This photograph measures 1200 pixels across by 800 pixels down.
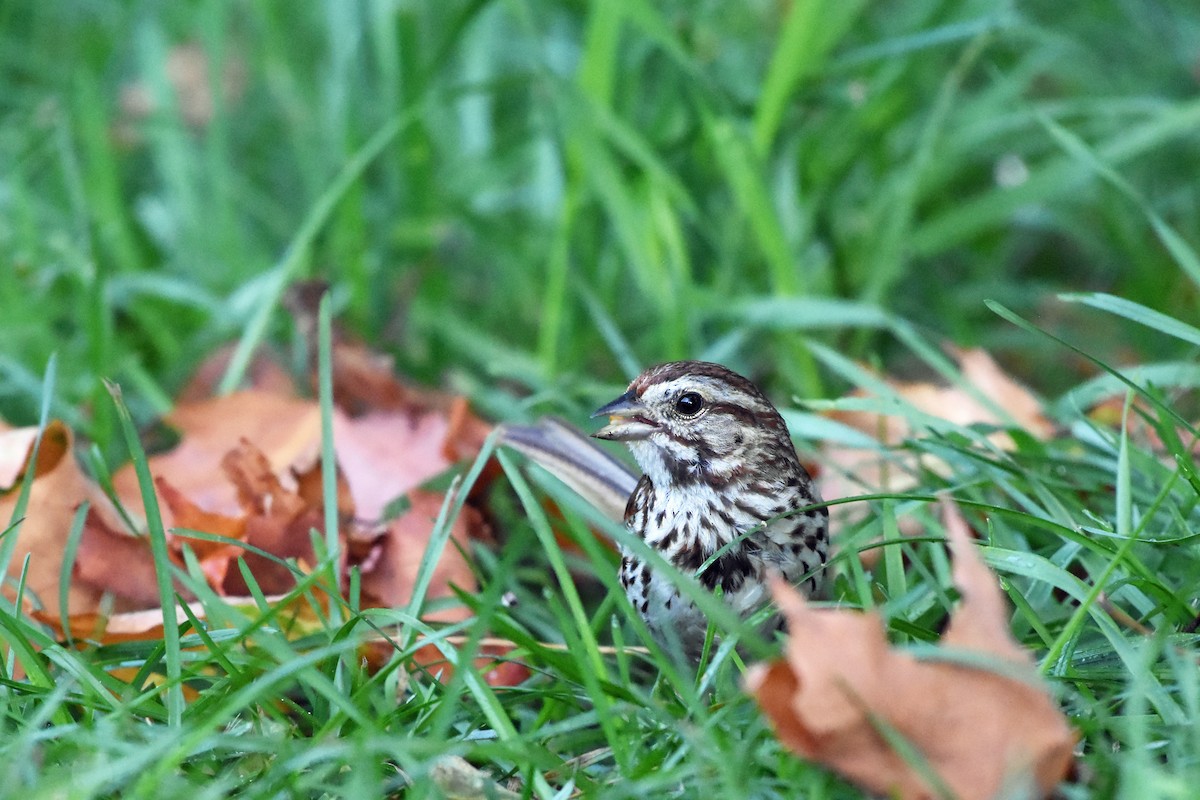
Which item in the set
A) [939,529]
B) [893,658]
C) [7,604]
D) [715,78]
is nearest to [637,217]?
[715,78]

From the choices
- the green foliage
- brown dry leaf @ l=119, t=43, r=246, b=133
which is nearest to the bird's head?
the green foliage

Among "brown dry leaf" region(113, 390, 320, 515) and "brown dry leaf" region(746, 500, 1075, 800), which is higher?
"brown dry leaf" region(746, 500, 1075, 800)

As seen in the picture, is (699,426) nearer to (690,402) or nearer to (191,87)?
(690,402)

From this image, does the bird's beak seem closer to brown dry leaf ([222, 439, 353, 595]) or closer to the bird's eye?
the bird's eye

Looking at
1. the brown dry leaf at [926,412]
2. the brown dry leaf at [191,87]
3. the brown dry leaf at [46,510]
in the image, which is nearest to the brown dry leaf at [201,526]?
the brown dry leaf at [46,510]

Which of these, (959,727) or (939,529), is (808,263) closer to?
(939,529)

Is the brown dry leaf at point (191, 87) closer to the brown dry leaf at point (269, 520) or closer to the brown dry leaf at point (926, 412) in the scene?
the brown dry leaf at point (269, 520)
